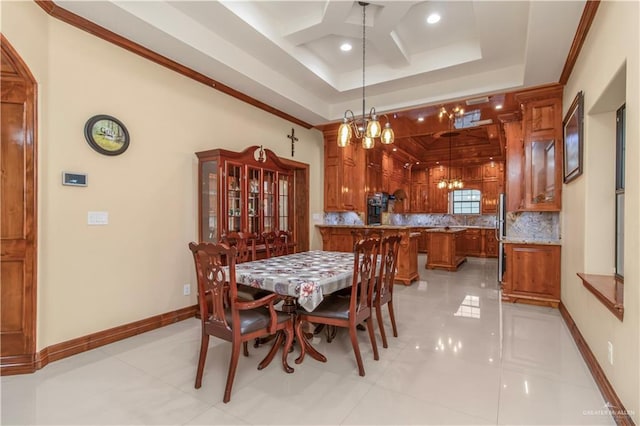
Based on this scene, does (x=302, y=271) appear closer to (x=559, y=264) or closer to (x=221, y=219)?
(x=221, y=219)

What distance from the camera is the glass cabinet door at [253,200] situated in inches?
164

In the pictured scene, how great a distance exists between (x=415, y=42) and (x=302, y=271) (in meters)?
3.14

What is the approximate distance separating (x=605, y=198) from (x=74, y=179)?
4423mm

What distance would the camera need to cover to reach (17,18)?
227cm

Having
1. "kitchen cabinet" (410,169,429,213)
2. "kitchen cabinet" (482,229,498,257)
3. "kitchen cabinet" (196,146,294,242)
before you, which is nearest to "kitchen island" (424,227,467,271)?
"kitchen cabinet" (482,229,498,257)

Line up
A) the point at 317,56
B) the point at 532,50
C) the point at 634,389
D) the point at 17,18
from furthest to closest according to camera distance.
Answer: the point at 317,56 → the point at 532,50 → the point at 17,18 → the point at 634,389

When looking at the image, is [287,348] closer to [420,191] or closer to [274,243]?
[274,243]

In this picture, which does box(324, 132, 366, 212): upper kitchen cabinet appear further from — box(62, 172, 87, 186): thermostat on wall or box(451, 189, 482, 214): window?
box(451, 189, 482, 214): window

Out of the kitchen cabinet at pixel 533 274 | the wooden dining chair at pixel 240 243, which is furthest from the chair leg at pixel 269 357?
the kitchen cabinet at pixel 533 274

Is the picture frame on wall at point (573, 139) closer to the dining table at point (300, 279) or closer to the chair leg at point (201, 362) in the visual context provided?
the dining table at point (300, 279)

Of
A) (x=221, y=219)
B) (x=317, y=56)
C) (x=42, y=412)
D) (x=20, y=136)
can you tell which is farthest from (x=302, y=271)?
(x=317, y=56)

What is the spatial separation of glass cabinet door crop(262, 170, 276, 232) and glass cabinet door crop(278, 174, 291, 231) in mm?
181

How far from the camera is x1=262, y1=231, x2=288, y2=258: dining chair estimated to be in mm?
3848

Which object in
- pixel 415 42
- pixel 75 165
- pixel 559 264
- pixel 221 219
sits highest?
pixel 415 42
